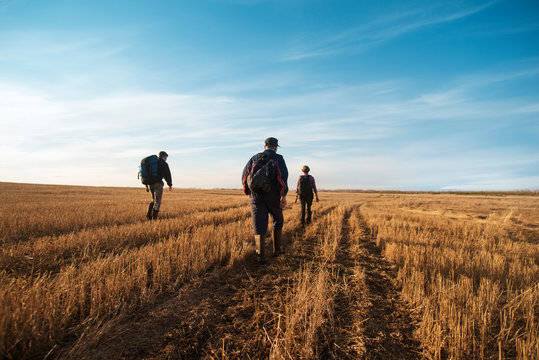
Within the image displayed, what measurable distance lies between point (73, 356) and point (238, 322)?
1.47 meters

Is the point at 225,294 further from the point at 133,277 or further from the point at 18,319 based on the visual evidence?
the point at 18,319

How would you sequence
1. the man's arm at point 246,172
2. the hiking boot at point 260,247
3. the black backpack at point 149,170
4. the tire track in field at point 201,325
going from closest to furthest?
the tire track in field at point 201,325, the hiking boot at point 260,247, the man's arm at point 246,172, the black backpack at point 149,170

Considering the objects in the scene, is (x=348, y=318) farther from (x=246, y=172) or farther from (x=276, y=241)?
(x=246, y=172)

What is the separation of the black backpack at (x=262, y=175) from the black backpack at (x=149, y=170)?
17.4ft

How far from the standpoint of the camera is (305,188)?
353 inches

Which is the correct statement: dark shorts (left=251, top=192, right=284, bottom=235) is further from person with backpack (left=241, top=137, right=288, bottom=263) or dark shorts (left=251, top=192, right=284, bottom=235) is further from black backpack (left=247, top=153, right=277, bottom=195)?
black backpack (left=247, top=153, right=277, bottom=195)

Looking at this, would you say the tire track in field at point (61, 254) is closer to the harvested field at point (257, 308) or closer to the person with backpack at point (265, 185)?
the harvested field at point (257, 308)

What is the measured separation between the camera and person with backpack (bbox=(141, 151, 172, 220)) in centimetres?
818

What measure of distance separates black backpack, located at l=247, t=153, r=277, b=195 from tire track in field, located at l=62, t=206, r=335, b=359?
1.66 meters

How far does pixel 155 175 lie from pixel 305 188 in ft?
19.3

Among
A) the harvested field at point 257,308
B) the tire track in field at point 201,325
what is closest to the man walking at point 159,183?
the harvested field at point 257,308

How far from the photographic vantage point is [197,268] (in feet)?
12.9

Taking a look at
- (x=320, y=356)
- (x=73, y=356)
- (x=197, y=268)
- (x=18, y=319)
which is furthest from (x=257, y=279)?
(x=18, y=319)

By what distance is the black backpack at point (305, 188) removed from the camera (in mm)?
8953
